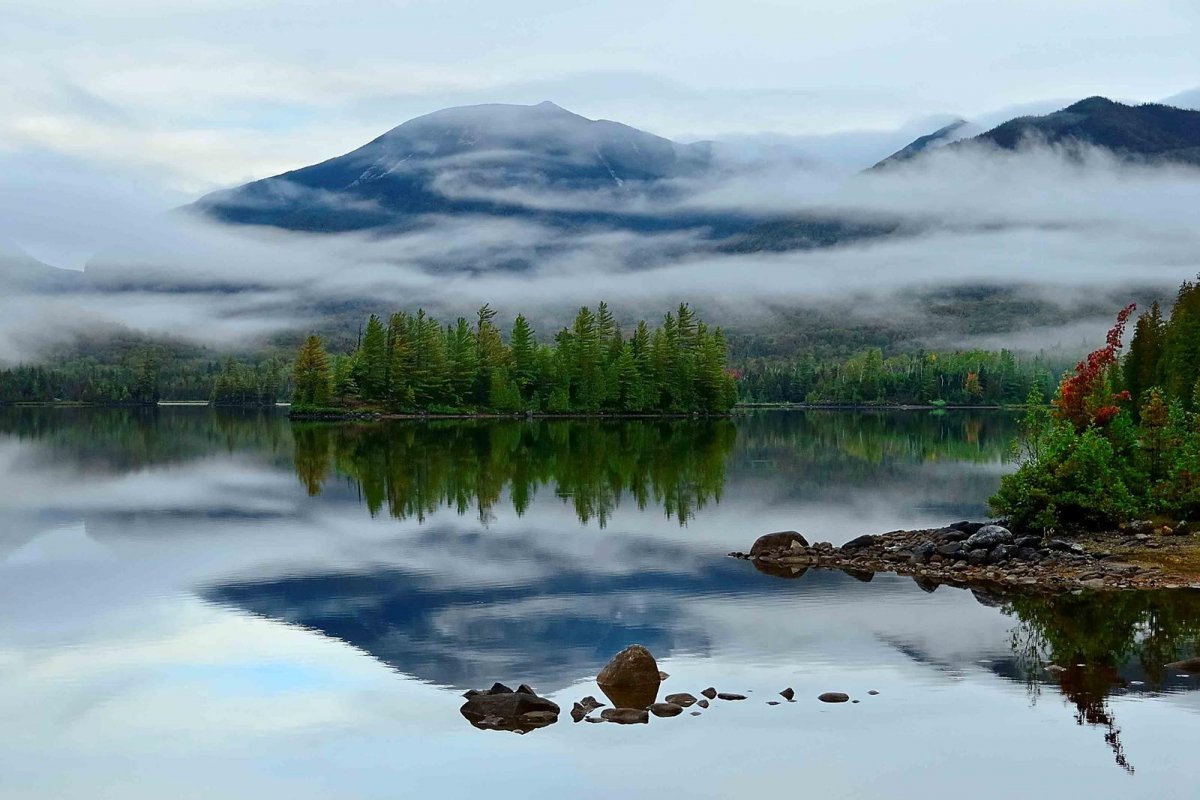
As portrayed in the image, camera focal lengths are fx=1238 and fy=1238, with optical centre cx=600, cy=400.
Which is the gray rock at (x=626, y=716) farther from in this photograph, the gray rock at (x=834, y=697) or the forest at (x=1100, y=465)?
the forest at (x=1100, y=465)

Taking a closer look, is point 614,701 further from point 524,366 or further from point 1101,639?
point 524,366

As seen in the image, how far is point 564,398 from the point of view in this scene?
170000 mm

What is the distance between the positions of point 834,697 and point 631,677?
380cm

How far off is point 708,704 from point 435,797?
593 centimetres

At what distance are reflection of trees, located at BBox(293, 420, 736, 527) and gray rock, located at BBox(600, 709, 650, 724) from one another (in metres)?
27.9

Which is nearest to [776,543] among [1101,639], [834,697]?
[1101,639]

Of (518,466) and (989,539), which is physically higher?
(989,539)

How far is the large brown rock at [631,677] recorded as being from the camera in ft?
75.9

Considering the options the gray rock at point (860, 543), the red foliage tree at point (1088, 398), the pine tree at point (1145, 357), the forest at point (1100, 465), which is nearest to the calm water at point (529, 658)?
the gray rock at point (860, 543)

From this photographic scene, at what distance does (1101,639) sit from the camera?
89.4ft

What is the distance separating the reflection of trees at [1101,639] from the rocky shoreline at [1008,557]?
69.4 inches

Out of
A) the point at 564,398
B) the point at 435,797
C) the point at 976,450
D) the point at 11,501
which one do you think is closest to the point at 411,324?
the point at 564,398

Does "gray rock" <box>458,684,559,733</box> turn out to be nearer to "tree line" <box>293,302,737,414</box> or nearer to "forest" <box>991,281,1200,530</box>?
"forest" <box>991,281,1200,530</box>

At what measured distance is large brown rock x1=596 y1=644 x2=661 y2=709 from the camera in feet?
75.9
